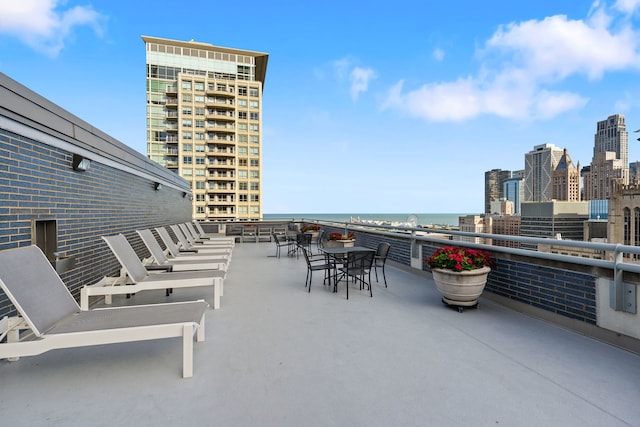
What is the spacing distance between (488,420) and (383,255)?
4187 mm

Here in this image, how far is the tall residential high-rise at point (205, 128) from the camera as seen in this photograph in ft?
157

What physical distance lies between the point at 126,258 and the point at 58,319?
5.39ft

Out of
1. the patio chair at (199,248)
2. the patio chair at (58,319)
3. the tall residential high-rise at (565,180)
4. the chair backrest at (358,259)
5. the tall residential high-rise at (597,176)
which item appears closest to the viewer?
the patio chair at (58,319)

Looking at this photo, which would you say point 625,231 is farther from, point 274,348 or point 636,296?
point 274,348

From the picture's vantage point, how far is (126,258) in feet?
14.0

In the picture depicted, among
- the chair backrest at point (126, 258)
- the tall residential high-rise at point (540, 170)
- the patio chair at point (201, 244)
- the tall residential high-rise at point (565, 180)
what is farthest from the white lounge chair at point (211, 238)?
the tall residential high-rise at point (540, 170)

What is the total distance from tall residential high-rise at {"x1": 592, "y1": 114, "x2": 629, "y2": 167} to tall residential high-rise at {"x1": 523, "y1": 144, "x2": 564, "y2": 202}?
14.9m

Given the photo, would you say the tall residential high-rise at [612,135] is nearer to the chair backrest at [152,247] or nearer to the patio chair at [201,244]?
the patio chair at [201,244]

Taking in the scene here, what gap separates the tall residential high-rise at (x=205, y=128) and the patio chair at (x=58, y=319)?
47409mm

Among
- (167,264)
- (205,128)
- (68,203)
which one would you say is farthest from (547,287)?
(205,128)

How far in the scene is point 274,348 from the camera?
306 cm

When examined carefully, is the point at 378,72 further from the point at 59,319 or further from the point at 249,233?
the point at 59,319

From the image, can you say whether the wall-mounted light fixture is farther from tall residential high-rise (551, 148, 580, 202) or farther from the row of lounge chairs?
tall residential high-rise (551, 148, 580, 202)

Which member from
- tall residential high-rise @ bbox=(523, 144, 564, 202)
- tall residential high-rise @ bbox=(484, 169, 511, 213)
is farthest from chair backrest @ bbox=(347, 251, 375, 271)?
tall residential high-rise @ bbox=(484, 169, 511, 213)
